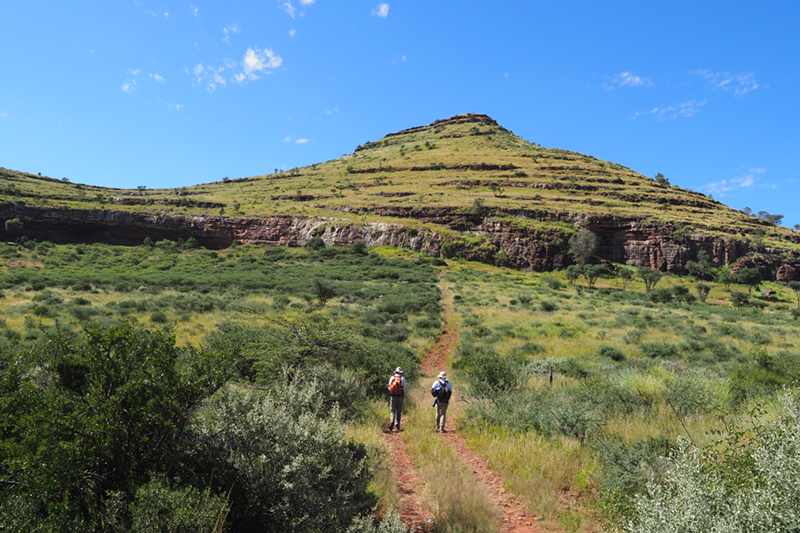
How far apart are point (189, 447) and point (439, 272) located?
44814 millimetres

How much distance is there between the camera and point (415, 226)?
62.6 metres

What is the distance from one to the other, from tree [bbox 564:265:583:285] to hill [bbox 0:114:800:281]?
5.07 m

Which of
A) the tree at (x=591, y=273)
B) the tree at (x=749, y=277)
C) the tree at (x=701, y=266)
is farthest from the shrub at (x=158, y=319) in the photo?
the tree at (x=701, y=266)

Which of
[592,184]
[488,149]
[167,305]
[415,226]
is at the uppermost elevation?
[488,149]

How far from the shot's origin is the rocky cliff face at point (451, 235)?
58094 millimetres

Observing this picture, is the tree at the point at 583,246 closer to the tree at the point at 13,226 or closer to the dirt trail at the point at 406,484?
the dirt trail at the point at 406,484

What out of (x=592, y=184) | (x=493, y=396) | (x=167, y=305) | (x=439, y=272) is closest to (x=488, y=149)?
→ (x=592, y=184)

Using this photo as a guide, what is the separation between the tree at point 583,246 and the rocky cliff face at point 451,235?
151 cm

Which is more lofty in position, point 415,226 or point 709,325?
point 415,226

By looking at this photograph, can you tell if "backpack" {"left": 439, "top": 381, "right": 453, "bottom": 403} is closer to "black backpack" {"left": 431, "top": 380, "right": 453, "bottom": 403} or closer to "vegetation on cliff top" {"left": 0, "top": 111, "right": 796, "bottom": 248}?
"black backpack" {"left": 431, "top": 380, "right": 453, "bottom": 403}

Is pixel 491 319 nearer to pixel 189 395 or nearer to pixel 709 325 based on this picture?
pixel 709 325

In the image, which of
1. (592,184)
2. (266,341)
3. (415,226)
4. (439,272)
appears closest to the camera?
(266,341)

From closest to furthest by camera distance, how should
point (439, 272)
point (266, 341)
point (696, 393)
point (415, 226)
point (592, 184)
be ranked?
1. point (696, 393)
2. point (266, 341)
3. point (439, 272)
4. point (415, 226)
5. point (592, 184)

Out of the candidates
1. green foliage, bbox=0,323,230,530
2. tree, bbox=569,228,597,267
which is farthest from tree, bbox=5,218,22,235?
tree, bbox=569,228,597,267
